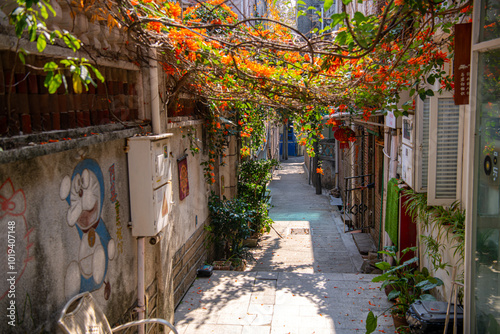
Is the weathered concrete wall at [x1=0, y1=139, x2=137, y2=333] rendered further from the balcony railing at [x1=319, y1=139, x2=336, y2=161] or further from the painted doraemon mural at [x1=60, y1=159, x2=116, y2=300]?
the balcony railing at [x1=319, y1=139, x2=336, y2=161]

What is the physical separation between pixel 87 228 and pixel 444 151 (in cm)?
449

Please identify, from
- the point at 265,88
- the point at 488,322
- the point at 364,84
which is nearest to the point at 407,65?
the point at 364,84

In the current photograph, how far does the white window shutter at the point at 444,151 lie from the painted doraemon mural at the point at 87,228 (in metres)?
4.08

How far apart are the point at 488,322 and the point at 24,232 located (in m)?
3.53

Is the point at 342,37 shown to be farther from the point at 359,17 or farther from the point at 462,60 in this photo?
the point at 462,60

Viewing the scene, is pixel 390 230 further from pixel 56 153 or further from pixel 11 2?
pixel 11 2

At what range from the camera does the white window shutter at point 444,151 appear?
5320 mm

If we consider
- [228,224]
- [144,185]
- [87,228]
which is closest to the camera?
[87,228]

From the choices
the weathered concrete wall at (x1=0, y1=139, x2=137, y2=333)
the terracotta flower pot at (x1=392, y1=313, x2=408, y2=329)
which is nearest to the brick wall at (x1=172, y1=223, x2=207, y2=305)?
the weathered concrete wall at (x1=0, y1=139, x2=137, y2=333)

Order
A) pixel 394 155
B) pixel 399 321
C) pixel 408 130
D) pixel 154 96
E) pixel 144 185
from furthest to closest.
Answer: pixel 394 155 → pixel 408 130 → pixel 399 321 → pixel 154 96 → pixel 144 185

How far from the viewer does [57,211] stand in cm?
306

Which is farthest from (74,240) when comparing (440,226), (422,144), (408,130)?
Answer: (408,130)

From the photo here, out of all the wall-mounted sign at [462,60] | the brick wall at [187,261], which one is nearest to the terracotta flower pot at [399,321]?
the wall-mounted sign at [462,60]

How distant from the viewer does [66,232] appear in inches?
125
